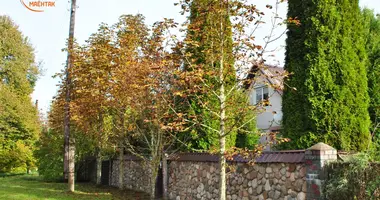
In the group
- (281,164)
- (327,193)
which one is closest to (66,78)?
(281,164)

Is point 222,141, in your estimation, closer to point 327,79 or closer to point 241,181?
point 241,181

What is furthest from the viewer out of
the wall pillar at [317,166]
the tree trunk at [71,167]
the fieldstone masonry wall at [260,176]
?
the tree trunk at [71,167]

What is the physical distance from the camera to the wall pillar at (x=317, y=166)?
5961 millimetres

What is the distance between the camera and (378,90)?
8734 mm

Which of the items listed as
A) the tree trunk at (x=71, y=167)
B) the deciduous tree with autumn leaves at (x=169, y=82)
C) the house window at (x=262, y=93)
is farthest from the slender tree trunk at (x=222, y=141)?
the house window at (x=262, y=93)

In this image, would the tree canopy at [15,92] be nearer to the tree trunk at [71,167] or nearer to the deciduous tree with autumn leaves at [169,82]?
the tree trunk at [71,167]

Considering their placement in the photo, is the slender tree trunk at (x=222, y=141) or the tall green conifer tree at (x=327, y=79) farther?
the tall green conifer tree at (x=327, y=79)

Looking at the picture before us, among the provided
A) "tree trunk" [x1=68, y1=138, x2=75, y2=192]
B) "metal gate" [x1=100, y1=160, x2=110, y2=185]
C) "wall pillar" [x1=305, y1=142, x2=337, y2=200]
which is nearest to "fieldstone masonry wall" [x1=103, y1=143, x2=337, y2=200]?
"wall pillar" [x1=305, y1=142, x2=337, y2=200]

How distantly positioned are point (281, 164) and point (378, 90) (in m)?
3.78

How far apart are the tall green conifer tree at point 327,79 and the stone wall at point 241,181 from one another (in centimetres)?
94

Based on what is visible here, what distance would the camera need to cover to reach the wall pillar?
5.96 meters

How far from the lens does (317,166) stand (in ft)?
19.7

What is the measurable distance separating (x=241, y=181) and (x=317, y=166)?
2446 millimetres

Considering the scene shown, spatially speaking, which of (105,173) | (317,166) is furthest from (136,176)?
(317,166)
